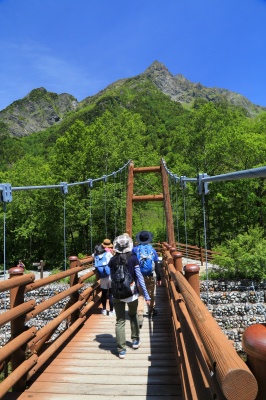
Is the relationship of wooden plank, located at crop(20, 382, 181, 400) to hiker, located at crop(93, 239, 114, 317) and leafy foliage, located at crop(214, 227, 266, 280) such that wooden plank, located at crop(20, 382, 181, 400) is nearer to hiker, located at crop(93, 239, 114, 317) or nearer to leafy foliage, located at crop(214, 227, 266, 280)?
hiker, located at crop(93, 239, 114, 317)

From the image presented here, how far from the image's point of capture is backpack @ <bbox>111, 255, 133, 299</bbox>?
12.1ft

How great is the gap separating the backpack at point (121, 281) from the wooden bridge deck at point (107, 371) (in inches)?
27.0

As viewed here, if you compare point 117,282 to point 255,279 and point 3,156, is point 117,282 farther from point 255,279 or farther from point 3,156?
point 3,156

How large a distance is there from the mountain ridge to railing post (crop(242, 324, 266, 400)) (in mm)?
83052

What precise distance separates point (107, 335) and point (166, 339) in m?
0.79

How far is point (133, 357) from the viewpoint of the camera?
146 inches

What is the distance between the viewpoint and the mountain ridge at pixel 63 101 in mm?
100875

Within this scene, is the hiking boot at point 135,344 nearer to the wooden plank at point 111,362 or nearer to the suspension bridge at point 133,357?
the suspension bridge at point 133,357

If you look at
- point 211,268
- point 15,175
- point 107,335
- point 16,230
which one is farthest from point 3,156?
point 107,335

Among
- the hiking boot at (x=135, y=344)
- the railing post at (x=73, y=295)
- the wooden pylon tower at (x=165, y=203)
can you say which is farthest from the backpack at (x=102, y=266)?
the wooden pylon tower at (x=165, y=203)

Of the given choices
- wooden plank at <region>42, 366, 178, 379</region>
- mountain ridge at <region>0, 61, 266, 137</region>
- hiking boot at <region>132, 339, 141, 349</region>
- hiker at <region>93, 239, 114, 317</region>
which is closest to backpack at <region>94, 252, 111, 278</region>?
hiker at <region>93, 239, 114, 317</region>

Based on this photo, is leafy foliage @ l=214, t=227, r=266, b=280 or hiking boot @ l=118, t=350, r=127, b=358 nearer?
hiking boot @ l=118, t=350, r=127, b=358

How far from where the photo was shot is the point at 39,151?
48719mm

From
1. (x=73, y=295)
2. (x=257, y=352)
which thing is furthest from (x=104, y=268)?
(x=257, y=352)
